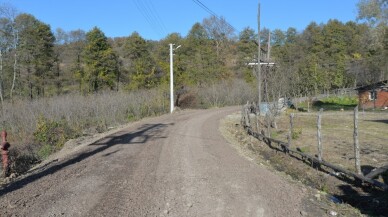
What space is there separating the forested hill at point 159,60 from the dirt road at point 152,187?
15.4 m

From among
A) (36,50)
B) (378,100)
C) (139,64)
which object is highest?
(36,50)

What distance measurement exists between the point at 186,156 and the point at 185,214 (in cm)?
592

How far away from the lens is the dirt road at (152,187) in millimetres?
7121

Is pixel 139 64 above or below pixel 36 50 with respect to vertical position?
below

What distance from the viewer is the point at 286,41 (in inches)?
3971

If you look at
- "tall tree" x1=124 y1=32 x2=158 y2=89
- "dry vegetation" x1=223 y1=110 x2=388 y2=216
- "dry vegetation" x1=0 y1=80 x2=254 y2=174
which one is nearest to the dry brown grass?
"dry vegetation" x1=223 y1=110 x2=388 y2=216

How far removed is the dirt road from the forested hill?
1543 cm

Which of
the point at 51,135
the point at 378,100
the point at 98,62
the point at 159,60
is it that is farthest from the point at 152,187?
the point at 159,60

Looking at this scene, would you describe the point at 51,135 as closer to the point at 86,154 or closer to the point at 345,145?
the point at 86,154

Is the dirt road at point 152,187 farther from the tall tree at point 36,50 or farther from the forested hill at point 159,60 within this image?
the tall tree at point 36,50

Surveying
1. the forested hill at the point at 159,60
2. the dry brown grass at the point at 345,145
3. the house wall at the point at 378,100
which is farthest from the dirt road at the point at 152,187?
the house wall at the point at 378,100

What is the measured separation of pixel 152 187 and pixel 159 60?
52223mm

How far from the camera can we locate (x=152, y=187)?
8.66 m

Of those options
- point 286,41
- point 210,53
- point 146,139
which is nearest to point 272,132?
point 146,139
